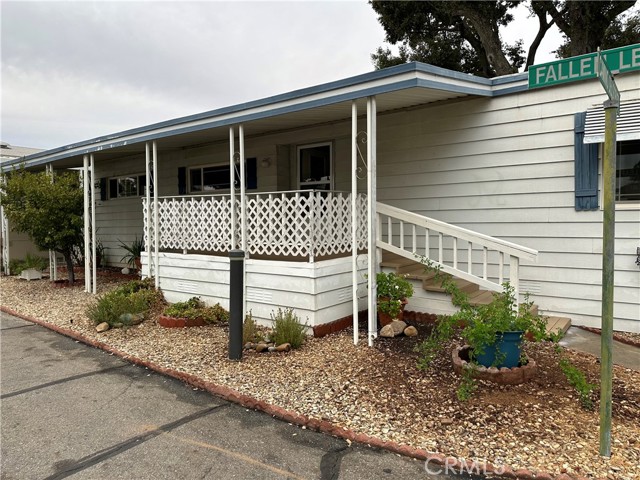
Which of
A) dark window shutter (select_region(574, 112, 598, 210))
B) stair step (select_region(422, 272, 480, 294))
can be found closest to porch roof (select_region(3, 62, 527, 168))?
dark window shutter (select_region(574, 112, 598, 210))

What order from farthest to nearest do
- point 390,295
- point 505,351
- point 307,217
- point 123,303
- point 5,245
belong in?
point 5,245
point 123,303
point 307,217
point 390,295
point 505,351

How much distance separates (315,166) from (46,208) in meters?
5.48

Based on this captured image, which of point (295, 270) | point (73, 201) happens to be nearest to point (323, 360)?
point (295, 270)

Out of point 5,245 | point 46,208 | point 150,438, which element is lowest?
point 150,438

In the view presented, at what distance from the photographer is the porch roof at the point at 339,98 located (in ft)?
15.1

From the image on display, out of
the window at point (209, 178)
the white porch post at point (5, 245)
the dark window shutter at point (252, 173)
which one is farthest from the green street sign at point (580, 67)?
the white porch post at point (5, 245)

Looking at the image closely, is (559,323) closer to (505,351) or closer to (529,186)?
(529,186)

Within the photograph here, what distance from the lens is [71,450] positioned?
2992mm

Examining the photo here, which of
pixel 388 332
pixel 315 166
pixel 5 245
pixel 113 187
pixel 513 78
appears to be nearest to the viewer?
pixel 388 332

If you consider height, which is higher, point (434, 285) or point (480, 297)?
point (434, 285)

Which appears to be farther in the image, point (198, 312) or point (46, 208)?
point (46, 208)

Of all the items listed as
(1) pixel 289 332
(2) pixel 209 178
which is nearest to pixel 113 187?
(2) pixel 209 178

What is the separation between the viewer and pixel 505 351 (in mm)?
3684

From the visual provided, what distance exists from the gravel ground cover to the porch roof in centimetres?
283
